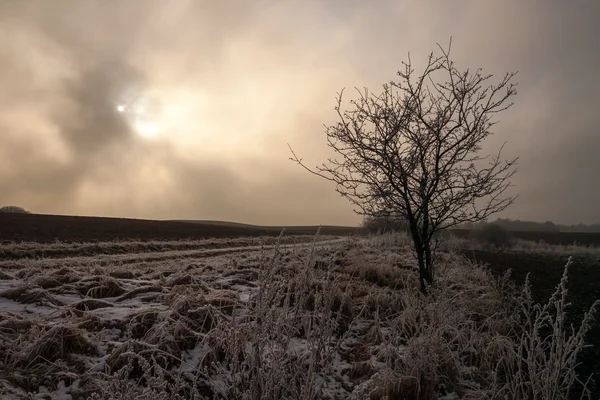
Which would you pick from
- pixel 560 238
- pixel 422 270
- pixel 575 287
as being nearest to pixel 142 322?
pixel 422 270

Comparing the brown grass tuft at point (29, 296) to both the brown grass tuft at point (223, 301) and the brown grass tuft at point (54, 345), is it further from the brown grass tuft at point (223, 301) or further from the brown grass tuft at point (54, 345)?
the brown grass tuft at point (223, 301)

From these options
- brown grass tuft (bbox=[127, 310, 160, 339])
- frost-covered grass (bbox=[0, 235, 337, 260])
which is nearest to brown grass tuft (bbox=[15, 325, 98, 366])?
brown grass tuft (bbox=[127, 310, 160, 339])

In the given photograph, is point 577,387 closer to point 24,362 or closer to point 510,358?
point 510,358

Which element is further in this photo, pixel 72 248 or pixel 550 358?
pixel 72 248

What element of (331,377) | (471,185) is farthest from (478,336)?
(471,185)

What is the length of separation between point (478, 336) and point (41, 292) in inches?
240

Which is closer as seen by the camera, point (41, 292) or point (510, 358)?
point (510, 358)

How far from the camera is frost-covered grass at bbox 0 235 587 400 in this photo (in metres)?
3.18

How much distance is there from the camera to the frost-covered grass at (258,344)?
318cm

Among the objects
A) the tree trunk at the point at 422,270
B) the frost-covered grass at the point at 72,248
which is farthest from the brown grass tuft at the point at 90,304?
the frost-covered grass at the point at 72,248

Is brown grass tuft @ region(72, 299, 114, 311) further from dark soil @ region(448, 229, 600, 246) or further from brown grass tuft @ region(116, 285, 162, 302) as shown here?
dark soil @ region(448, 229, 600, 246)

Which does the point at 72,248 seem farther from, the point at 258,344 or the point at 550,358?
the point at 550,358

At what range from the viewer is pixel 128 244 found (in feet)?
66.8

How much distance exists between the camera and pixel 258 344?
10.1ft
